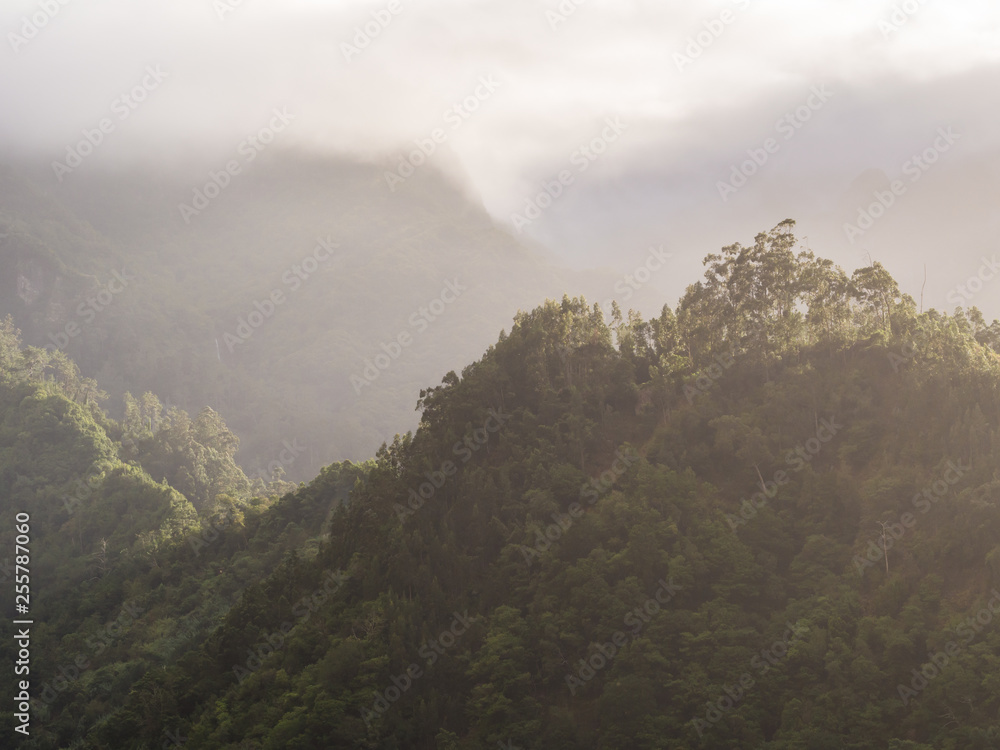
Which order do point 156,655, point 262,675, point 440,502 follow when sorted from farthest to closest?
point 156,655 < point 440,502 < point 262,675

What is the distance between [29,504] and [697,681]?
289ft

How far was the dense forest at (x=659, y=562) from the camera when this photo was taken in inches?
1850

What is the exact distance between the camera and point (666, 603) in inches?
2058

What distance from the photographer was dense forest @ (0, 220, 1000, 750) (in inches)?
1850

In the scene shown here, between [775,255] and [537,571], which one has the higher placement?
[775,255]

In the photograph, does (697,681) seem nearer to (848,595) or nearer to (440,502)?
(848,595)

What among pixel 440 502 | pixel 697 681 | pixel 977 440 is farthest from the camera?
pixel 440 502

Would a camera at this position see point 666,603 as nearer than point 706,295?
Yes

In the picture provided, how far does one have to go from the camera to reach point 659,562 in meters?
53.3

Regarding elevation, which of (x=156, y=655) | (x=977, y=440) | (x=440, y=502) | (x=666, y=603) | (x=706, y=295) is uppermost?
(x=706, y=295)

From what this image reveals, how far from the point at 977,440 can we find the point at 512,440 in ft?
86.0

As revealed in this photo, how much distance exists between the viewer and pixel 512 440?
63.3m

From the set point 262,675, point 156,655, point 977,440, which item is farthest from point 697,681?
point 156,655

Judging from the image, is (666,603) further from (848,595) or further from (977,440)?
(977,440)
